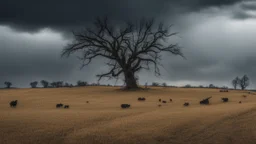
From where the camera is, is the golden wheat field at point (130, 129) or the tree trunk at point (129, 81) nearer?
the golden wheat field at point (130, 129)

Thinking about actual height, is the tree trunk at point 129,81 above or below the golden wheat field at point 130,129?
above

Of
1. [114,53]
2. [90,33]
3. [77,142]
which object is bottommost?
[77,142]

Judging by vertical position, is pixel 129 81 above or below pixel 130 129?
above

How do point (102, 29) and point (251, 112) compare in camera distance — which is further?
point (102, 29)

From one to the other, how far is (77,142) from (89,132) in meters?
0.62

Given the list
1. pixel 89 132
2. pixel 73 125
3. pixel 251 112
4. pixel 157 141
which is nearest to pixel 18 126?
pixel 73 125

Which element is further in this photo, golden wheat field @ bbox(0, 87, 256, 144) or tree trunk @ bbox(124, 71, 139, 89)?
tree trunk @ bbox(124, 71, 139, 89)

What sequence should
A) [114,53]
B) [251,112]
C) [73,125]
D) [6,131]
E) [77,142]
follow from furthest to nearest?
[114,53] → [251,112] → [73,125] → [6,131] → [77,142]

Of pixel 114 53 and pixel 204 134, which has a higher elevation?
pixel 114 53

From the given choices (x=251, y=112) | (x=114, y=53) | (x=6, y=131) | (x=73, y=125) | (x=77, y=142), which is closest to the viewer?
(x=77, y=142)

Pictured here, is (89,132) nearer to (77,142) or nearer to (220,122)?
(77,142)

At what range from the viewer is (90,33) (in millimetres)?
28234

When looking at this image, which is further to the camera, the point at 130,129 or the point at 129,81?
the point at 129,81

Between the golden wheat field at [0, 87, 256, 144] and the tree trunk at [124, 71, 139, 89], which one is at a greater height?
the tree trunk at [124, 71, 139, 89]
